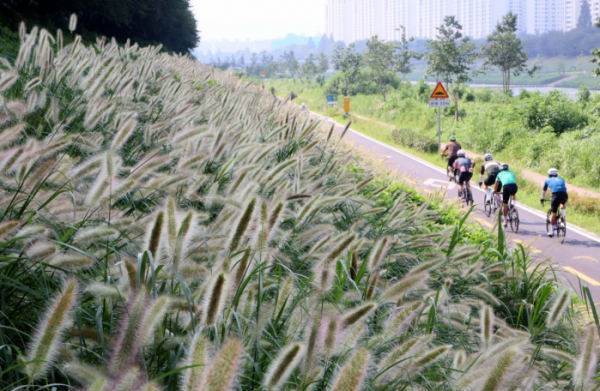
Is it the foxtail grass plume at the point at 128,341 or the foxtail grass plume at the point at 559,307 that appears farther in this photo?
the foxtail grass plume at the point at 559,307

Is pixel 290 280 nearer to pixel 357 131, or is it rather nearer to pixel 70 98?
pixel 70 98

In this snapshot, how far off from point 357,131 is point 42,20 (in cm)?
2163

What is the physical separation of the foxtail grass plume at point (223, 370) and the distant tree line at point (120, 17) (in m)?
10.9

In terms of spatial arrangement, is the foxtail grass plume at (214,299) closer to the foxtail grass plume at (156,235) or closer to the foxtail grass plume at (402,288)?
the foxtail grass plume at (156,235)

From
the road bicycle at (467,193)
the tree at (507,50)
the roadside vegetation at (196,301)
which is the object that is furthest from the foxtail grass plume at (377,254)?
the tree at (507,50)

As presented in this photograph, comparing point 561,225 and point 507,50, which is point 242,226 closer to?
point 561,225

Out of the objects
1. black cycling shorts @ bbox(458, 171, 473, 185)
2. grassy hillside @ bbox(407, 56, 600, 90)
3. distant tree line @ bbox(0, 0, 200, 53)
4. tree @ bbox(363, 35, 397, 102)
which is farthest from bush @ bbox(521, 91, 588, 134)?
grassy hillside @ bbox(407, 56, 600, 90)

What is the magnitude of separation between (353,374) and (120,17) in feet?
52.1

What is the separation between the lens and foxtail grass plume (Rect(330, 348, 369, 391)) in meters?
0.74

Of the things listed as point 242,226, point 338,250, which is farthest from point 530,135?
point 242,226

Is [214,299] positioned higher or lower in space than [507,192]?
higher

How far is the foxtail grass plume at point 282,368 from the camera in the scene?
85 cm

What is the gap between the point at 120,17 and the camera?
555 inches

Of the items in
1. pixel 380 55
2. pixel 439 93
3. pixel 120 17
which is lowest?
pixel 439 93
